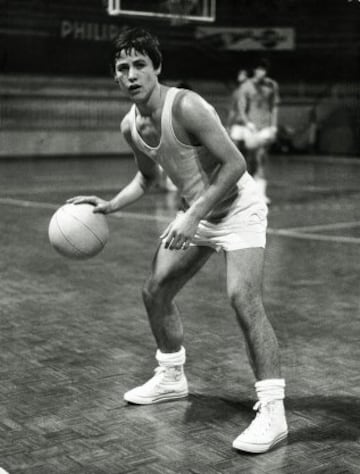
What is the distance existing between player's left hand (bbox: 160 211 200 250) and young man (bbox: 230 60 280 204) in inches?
360

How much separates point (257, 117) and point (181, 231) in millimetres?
9771

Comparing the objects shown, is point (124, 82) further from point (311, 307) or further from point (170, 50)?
point (170, 50)

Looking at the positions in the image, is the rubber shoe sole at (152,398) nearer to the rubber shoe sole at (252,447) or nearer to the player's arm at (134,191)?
the rubber shoe sole at (252,447)

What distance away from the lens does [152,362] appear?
4.73 meters

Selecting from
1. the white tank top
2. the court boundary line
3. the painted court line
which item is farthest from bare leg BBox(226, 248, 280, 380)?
the painted court line

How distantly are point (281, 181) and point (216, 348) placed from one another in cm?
1137

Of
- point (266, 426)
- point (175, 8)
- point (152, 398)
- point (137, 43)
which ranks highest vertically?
point (175, 8)

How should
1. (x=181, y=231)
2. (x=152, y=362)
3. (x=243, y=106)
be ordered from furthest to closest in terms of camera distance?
1. (x=243, y=106)
2. (x=152, y=362)
3. (x=181, y=231)

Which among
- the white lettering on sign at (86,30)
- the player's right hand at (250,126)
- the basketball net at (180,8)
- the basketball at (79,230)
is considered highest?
the basketball net at (180,8)

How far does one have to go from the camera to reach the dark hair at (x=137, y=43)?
3506 millimetres

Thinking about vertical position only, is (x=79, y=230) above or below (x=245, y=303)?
above

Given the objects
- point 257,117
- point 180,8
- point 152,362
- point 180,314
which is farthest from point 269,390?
point 180,8

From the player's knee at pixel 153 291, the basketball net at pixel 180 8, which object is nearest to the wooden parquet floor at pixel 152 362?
the player's knee at pixel 153 291

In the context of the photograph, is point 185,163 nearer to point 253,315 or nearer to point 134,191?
point 134,191
